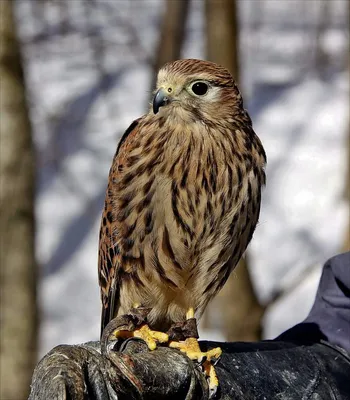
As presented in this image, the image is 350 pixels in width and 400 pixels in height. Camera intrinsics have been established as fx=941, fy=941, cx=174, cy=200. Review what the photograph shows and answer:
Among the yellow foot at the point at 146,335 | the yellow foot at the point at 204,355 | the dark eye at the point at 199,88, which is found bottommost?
the yellow foot at the point at 204,355

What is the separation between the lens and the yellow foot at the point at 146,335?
114 inches

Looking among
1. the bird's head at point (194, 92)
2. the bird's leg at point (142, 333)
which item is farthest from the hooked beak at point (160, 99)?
the bird's leg at point (142, 333)

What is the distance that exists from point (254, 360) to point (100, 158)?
8827 millimetres

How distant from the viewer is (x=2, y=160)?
16.4 feet

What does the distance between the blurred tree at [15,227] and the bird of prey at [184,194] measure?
5.67 feet

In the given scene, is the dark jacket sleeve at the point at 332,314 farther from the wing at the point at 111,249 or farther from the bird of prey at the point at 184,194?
the wing at the point at 111,249

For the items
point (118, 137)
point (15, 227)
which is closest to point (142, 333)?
point (15, 227)

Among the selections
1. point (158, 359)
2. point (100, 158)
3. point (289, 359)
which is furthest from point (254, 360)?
point (100, 158)

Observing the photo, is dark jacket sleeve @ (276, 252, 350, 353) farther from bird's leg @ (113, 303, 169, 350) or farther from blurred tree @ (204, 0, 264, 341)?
blurred tree @ (204, 0, 264, 341)

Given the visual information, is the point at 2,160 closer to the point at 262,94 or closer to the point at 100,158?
the point at 100,158

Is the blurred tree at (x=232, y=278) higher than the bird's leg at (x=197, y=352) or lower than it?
higher

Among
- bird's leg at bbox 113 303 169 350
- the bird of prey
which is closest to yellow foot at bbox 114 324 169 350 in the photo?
bird's leg at bbox 113 303 169 350

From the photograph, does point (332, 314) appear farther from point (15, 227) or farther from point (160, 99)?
point (15, 227)

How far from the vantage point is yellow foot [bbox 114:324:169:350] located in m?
2.88
